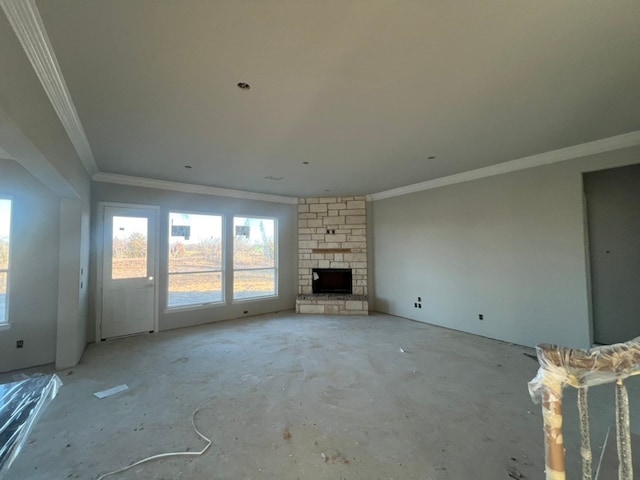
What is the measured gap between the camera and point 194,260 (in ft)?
17.4

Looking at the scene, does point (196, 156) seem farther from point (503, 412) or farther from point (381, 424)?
point (503, 412)

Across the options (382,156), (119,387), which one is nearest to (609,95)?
(382,156)

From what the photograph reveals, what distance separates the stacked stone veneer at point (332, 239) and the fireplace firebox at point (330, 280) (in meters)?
0.12

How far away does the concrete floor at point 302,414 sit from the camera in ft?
6.06

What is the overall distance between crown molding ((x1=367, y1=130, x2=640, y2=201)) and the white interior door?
198 inches

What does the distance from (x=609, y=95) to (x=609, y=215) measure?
272 cm

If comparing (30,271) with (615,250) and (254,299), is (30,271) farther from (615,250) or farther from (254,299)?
(615,250)

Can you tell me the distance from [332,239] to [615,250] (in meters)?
4.76

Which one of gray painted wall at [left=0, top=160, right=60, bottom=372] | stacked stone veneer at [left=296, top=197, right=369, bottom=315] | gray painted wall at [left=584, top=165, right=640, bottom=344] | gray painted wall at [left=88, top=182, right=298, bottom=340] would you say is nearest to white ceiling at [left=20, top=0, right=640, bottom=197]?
gray painted wall at [left=0, top=160, right=60, bottom=372]

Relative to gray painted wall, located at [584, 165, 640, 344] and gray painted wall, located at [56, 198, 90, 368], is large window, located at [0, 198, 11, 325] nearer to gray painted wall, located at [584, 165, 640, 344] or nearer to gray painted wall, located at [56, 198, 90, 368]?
gray painted wall, located at [56, 198, 90, 368]

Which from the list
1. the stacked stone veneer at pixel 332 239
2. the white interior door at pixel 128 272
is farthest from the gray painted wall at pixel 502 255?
the white interior door at pixel 128 272

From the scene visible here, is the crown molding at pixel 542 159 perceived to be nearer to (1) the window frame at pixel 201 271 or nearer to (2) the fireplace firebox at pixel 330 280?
(2) the fireplace firebox at pixel 330 280

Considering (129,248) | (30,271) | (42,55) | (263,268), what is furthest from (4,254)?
(263,268)

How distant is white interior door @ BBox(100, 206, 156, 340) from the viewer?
4.40 m
